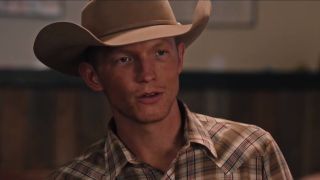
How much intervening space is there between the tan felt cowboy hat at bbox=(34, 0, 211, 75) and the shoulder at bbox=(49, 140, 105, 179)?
0.85ft

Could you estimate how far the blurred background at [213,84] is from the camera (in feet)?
9.65

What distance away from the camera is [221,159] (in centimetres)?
149

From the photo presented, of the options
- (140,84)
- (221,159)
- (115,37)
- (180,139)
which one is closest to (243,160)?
(221,159)

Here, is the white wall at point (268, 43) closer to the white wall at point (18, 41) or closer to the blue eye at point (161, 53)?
the white wall at point (18, 41)

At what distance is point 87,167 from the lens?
156 cm

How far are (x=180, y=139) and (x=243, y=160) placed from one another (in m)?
0.17

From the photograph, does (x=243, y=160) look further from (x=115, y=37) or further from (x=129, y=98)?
(x=115, y=37)

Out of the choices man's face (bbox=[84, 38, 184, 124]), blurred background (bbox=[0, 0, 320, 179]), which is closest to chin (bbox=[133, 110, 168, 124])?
man's face (bbox=[84, 38, 184, 124])

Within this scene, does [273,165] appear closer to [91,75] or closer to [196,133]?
[196,133]

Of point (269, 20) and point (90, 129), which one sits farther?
point (269, 20)

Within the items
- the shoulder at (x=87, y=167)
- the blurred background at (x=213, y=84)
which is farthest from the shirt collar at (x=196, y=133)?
the blurred background at (x=213, y=84)

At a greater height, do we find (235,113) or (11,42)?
(11,42)

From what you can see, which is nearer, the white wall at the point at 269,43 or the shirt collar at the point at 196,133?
Answer: the shirt collar at the point at 196,133

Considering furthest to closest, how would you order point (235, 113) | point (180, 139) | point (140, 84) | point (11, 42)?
point (235, 113) → point (11, 42) → point (180, 139) → point (140, 84)
